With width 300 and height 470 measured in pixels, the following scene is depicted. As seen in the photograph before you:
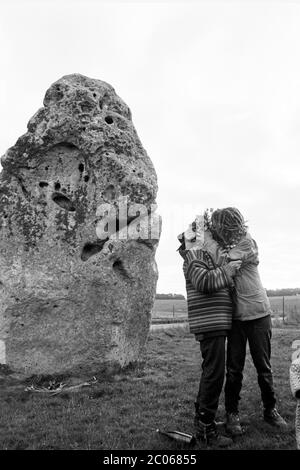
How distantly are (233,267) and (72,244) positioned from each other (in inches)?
194

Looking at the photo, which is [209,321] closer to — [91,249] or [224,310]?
[224,310]

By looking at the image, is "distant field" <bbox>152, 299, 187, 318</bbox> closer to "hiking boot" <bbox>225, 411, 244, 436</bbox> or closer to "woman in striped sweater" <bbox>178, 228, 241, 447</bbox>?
"hiking boot" <bbox>225, 411, 244, 436</bbox>

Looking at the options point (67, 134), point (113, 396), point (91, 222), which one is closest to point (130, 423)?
point (113, 396)

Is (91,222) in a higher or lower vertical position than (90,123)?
lower

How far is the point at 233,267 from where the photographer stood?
6.16 metres

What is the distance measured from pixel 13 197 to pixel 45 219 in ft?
3.02

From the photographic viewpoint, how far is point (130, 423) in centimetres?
700

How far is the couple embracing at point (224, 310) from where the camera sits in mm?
6070

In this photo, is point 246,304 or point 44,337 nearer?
point 246,304

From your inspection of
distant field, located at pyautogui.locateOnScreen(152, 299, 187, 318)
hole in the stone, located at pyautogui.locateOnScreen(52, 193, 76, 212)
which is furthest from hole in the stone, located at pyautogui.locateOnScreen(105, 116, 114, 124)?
distant field, located at pyautogui.locateOnScreen(152, 299, 187, 318)

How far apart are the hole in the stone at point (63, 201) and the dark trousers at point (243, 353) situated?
17.6ft

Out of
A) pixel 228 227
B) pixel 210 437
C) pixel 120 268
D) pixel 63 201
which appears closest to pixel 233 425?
pixel 210 437

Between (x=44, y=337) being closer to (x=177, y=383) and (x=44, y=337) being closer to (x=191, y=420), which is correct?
(x=177, y=383)

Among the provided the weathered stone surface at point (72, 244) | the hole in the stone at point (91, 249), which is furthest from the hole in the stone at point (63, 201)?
the hole in the stone at point (91, 249)
